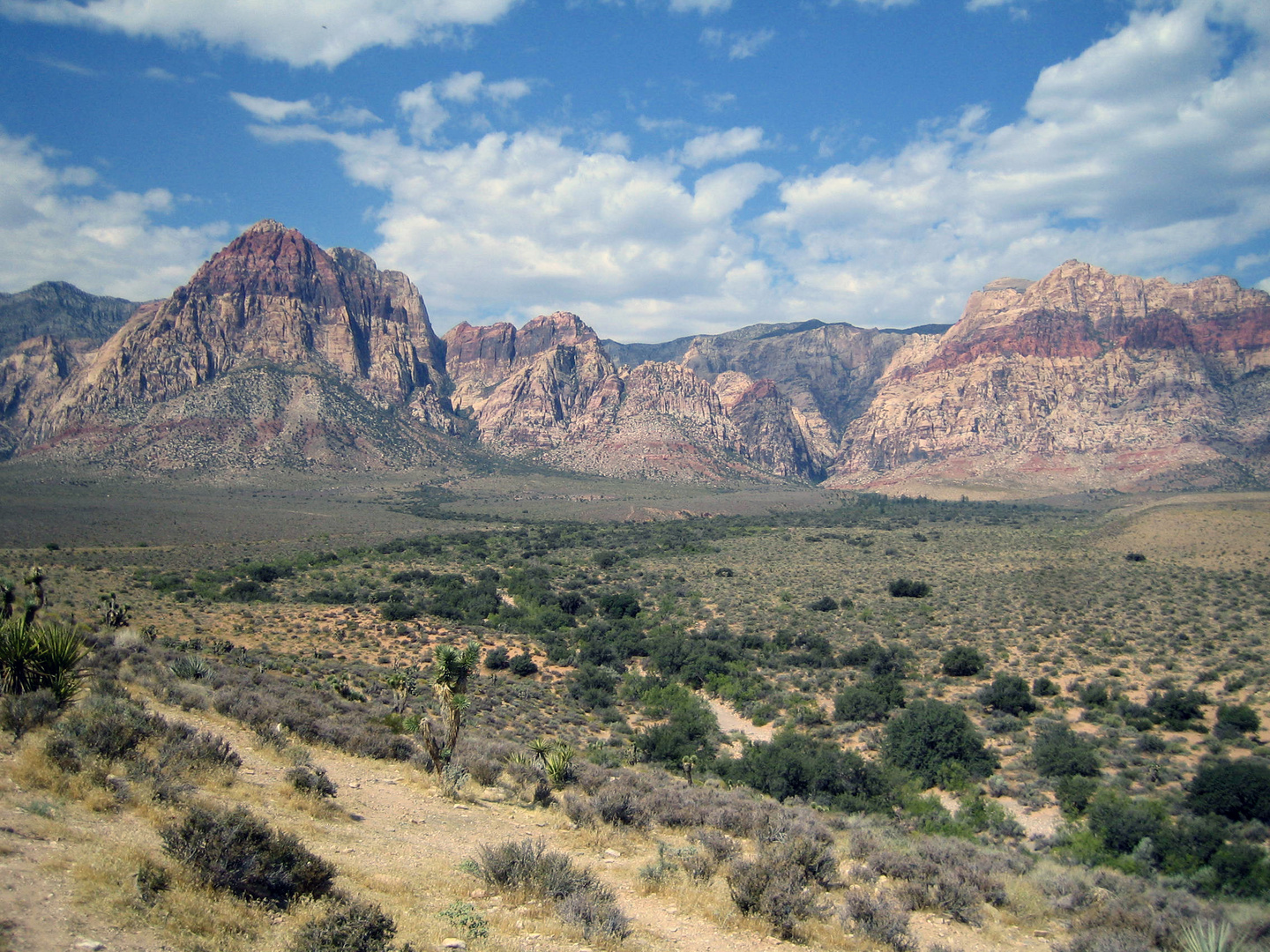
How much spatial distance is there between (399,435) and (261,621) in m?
143

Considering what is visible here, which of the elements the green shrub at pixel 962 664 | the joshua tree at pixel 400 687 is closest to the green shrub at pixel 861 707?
the green shrub at pixel 962 664

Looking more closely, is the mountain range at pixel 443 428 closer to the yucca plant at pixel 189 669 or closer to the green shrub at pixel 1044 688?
the yucca plant at pixel 189 669

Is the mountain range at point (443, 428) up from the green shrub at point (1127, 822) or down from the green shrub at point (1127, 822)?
up

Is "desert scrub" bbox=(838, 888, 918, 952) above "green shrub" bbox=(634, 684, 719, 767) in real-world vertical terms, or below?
above

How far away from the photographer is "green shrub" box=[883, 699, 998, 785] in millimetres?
20453

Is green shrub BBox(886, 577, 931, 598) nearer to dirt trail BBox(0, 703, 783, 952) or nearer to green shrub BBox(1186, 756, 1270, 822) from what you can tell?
green shrub BBox(1186, 756, 1270, 822)

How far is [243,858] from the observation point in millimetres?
6426

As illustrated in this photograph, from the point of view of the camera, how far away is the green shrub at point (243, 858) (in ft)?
20.5

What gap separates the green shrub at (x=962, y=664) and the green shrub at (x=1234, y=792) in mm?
12988

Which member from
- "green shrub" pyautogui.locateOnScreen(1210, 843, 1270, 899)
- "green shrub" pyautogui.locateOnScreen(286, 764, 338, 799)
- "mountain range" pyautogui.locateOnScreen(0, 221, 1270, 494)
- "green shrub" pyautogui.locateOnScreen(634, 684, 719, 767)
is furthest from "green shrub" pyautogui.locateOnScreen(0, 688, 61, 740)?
"mountain range" pyautogui.locateOnScreen(0, 221, 1270, 494)

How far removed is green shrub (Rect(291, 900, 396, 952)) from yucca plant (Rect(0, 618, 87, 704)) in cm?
672

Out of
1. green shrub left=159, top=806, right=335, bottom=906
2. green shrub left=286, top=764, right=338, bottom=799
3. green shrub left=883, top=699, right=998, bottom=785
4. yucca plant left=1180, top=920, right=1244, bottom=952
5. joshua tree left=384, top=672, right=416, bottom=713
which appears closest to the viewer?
green shrub left=159, top=806, right=335, bottom=906

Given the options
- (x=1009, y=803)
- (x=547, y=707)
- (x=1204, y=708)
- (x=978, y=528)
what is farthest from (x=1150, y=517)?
(x=547, y=707)

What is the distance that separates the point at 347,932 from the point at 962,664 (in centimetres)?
2958
